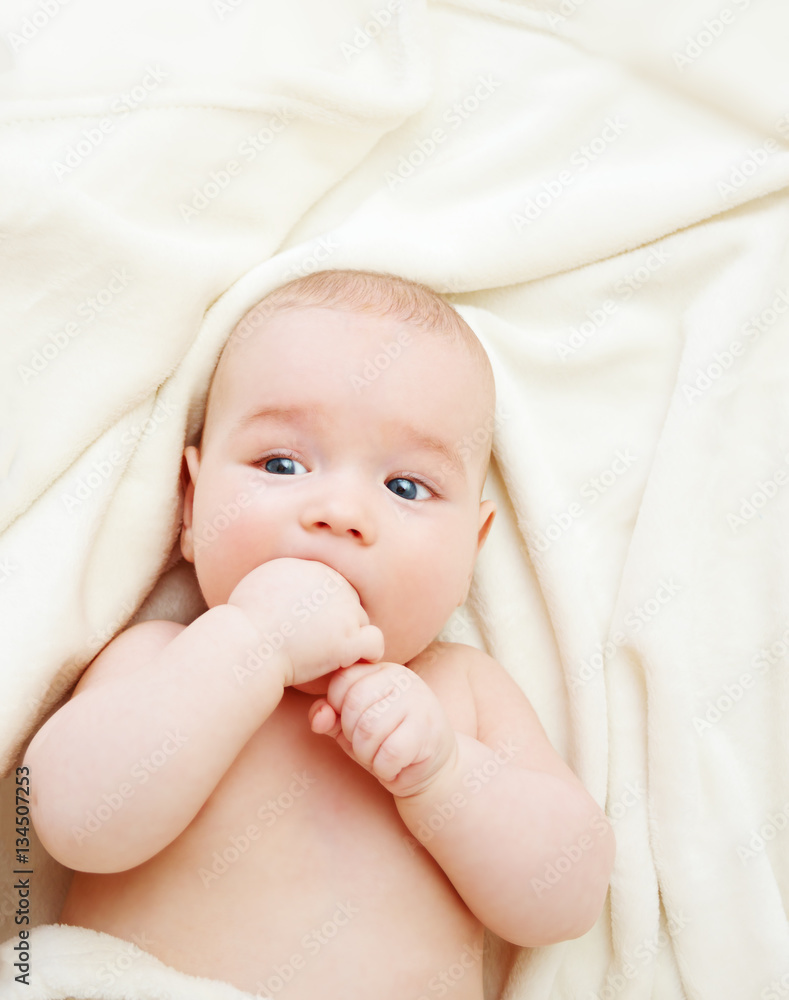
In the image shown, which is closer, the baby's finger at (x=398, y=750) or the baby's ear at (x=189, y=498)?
the baby's finger at (x=398, y=750)

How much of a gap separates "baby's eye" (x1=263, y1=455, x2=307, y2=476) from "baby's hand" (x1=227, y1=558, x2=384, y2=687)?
196 millimetres

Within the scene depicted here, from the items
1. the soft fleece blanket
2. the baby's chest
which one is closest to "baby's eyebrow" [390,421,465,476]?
the soft fleece blanket

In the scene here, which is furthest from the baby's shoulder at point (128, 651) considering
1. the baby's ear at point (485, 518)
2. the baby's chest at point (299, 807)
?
the baby's ear at point (485, 518)

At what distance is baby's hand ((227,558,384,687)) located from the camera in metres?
1.28

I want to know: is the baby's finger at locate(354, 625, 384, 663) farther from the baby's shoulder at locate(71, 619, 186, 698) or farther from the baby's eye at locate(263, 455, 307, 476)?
the baby's shoulder at locate(71, 619, 186, 698)

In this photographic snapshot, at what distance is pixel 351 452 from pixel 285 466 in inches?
4.4

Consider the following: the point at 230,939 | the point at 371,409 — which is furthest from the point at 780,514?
the point at 230,939

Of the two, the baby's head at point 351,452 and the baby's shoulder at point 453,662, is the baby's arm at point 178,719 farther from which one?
the baby's shoulder at point 453,662

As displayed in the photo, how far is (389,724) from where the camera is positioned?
127cm

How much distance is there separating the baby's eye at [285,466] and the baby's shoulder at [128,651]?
35 cm

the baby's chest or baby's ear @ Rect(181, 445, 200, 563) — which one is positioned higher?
baby's ear @ Rect(181, 445, 200, 563)

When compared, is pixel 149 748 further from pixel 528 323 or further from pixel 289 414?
pixel 528 323

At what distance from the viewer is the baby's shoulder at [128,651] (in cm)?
146

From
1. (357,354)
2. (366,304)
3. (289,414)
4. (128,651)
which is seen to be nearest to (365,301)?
(366,304)
